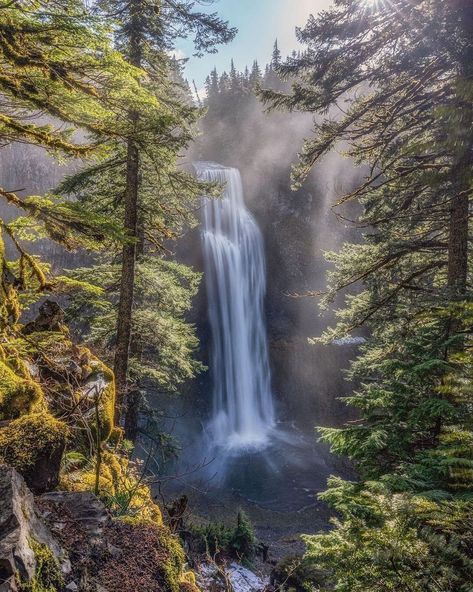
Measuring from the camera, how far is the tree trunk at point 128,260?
7.98 m

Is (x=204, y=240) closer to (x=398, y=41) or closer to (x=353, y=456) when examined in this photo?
(x=398, y=41)

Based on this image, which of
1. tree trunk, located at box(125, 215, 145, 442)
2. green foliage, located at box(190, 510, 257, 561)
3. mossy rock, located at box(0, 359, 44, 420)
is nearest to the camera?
mossy rock, located at box(0, 359, 44, 420)

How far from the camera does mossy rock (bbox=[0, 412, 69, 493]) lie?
369 centimetres

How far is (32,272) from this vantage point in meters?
4.89

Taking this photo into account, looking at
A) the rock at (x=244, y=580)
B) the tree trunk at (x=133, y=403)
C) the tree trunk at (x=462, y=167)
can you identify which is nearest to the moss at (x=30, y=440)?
the tree trunk at (x=462, y=167)

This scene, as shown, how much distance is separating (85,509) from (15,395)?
1.99 meters

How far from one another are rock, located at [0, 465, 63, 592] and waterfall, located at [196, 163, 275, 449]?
20988 mm

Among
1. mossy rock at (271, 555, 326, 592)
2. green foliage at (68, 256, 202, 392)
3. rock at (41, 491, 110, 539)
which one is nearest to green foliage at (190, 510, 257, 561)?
mossy rock at (271, 555, 326, 592)

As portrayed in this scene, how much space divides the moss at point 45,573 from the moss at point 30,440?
53.5 inches

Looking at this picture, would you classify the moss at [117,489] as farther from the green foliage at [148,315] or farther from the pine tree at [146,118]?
the green foliage at [148,315]

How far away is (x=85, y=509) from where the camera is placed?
3355 mm

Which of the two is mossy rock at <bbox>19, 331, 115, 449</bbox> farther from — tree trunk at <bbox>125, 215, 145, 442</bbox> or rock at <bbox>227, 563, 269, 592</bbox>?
rock at <bbox>227, 563, 269, 592</bbox>

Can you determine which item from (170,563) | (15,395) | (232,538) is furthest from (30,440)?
(232,538)

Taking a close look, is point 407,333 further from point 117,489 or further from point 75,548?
point 75,548
